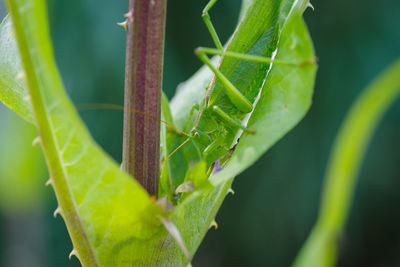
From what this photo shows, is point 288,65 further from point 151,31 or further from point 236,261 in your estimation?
point 236,261

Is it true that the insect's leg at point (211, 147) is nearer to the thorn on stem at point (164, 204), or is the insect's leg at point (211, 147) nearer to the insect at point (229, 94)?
the insect at point (229, 94)

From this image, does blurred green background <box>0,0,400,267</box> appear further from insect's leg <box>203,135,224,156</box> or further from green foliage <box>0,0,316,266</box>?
green foliage <box>0,0,316,266</box>

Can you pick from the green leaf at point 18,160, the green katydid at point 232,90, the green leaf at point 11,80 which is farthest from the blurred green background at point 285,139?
the green leaf at point 11,80

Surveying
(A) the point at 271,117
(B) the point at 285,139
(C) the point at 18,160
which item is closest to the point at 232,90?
(A) the point at 271,117

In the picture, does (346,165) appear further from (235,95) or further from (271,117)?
(235,95)

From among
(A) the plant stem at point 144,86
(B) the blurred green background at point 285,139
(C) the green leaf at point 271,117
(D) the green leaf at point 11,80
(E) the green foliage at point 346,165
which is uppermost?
(D) the green leaf at point 11,80

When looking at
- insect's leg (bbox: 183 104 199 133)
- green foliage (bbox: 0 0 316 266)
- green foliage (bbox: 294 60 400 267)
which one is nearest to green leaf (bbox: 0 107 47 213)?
insect's leg (bbox: 183 104 199 133)
